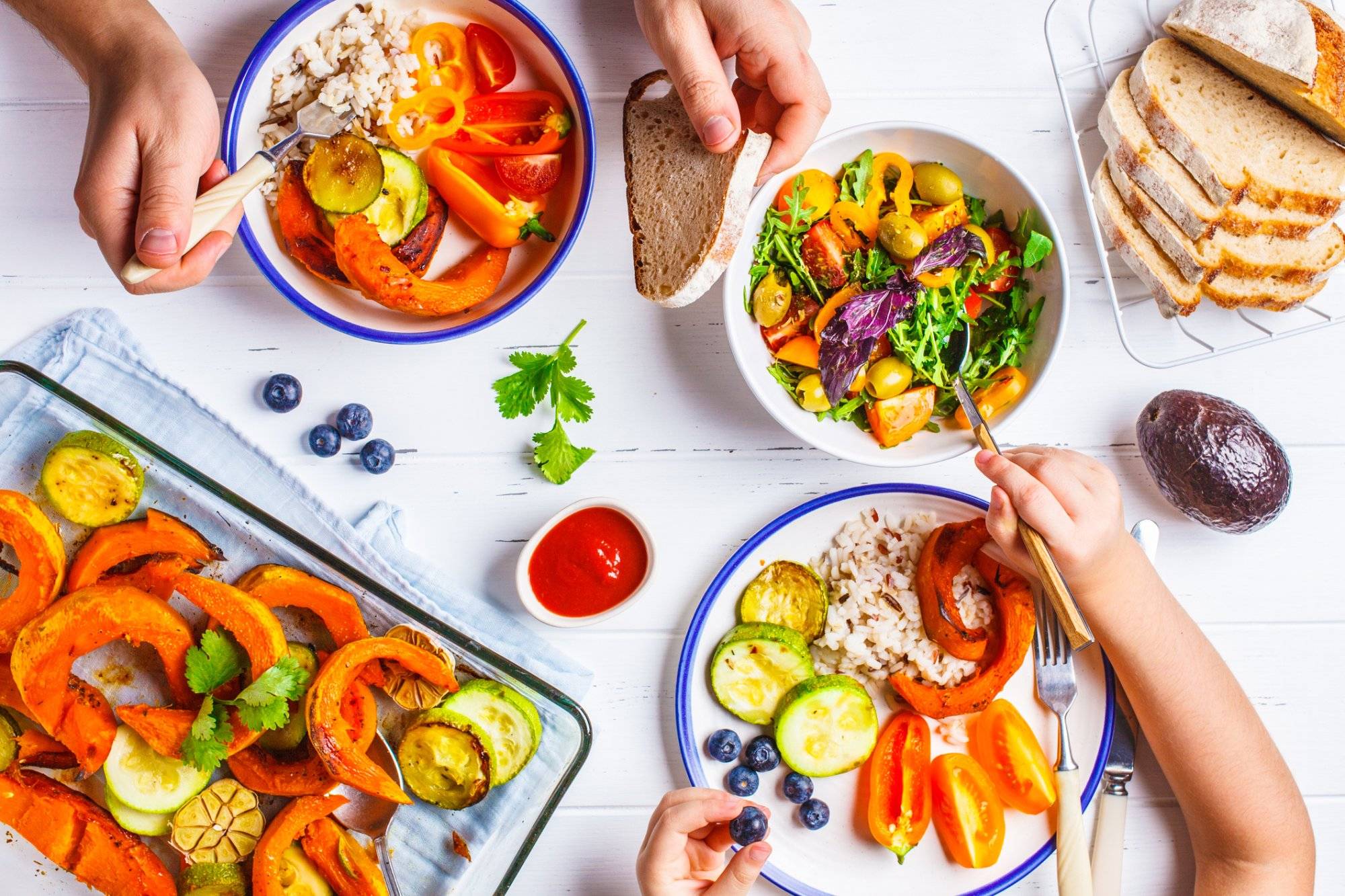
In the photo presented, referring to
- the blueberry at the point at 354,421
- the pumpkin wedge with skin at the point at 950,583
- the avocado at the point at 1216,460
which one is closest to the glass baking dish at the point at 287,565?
the blueberry at the point at 354,421

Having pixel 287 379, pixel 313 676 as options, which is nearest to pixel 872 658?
pixel 313 676

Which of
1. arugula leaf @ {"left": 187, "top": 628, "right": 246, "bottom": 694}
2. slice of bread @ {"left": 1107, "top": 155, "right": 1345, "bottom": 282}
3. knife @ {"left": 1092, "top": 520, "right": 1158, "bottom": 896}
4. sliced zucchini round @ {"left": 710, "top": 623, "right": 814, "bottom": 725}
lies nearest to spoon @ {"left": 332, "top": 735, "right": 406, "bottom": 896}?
arugula leaf @ {"left": 187, "top": 628, "right": 246, "bottom": 694}

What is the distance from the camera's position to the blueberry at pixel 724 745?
1.83 m

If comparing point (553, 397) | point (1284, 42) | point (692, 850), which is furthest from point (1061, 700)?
point (1284, 42)

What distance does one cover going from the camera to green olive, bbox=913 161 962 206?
69.2 inches

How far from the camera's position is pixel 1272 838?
1816mm

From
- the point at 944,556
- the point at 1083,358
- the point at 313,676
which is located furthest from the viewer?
the point at 1083,358

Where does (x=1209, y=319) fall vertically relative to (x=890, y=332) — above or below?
below

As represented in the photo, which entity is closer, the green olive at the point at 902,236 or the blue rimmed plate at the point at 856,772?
the green olive at the point at 902,236

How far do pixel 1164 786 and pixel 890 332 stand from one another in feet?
3.63

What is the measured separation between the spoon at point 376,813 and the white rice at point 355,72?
3.40ft

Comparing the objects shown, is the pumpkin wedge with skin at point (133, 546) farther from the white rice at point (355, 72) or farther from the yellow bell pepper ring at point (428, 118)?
the yellow bell pepper ring at point (428, 118)

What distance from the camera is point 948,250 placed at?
170 cm

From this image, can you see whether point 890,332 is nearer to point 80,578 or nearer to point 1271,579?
point 1271,579
